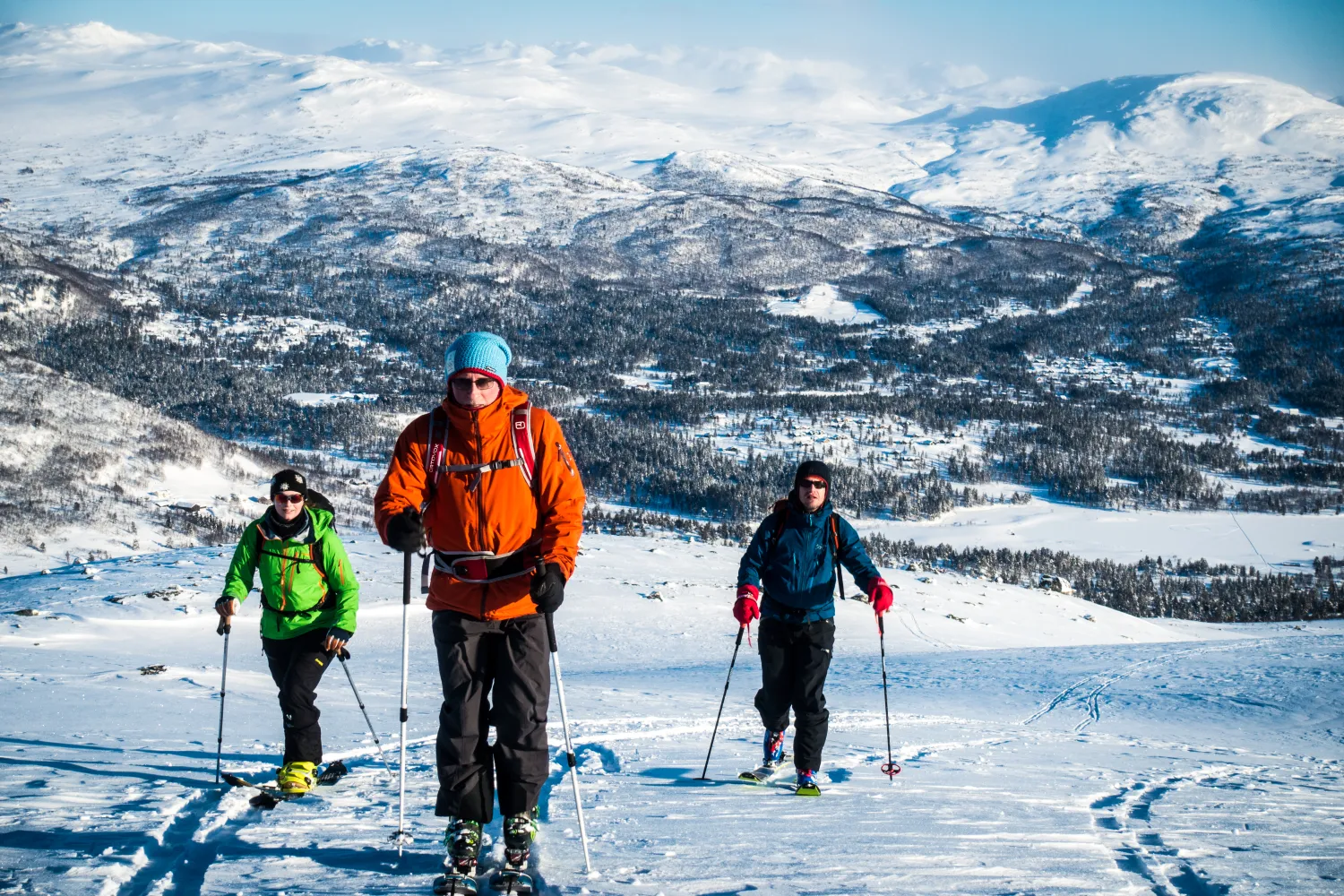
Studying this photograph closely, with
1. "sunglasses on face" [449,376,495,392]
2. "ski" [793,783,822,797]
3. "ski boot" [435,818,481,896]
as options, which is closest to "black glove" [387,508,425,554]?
"sunglasses on face" [449,376,495,392]

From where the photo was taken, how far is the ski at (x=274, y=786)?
627 cm

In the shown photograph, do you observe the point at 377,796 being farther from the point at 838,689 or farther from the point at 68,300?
the point at 68,300

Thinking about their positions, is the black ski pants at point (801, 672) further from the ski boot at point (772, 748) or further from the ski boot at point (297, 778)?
the ski boot at point (297, 778)

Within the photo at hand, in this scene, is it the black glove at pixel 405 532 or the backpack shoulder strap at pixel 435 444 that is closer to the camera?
the black glove at pixel 405 532

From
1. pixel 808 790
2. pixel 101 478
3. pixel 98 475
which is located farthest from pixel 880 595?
pixel 98 475

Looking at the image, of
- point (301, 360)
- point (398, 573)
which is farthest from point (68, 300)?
point (398, 573)

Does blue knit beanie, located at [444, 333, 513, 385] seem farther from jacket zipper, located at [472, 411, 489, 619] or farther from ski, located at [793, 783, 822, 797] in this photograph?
ski, located at [793, 783, 822, 797]

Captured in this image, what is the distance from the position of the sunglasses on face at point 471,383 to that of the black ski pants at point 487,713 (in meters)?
1.20

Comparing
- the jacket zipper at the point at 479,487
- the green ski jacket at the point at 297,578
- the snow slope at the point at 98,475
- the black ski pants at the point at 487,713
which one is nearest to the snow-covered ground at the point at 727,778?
the black ski pants at the point at 487,713

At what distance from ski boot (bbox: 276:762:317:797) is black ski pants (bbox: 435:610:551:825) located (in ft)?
7.02

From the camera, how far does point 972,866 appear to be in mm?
5309

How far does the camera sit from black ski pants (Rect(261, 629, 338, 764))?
22.1 ft

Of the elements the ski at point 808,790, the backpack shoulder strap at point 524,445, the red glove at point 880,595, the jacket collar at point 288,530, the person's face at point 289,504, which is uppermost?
the backpack shoulder strap at point 524,445

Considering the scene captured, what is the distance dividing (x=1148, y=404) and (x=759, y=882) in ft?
710
